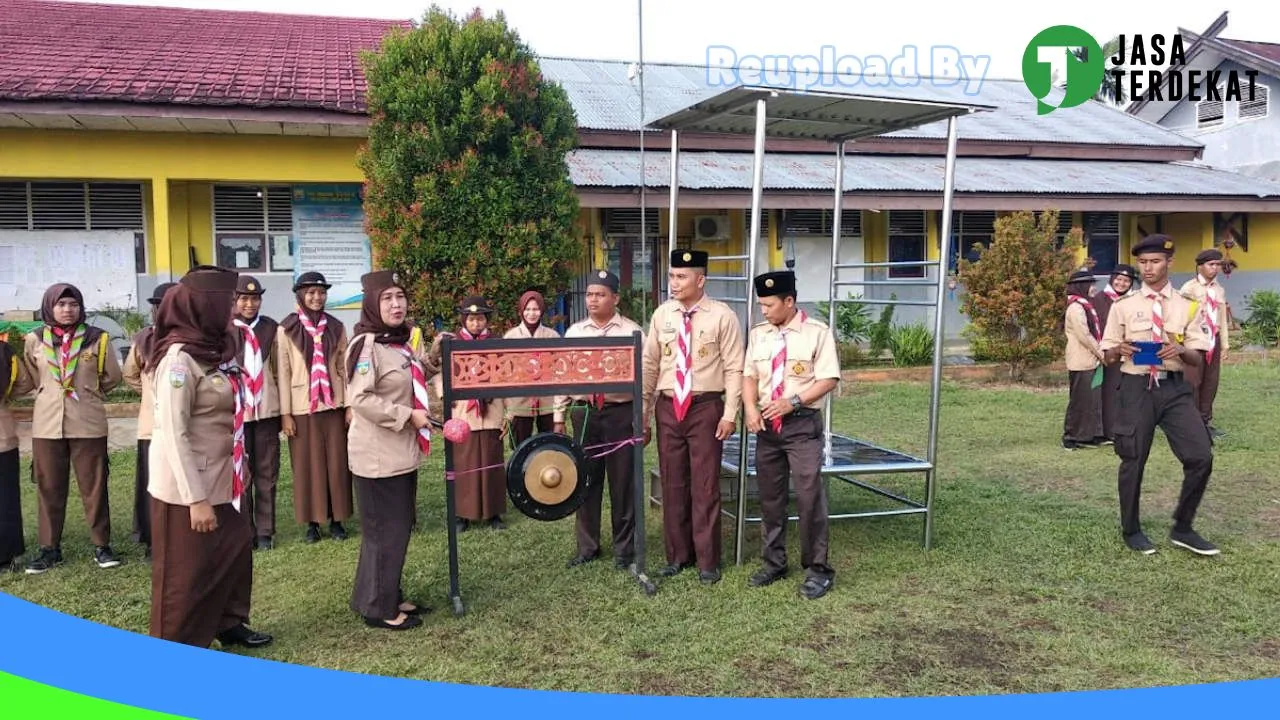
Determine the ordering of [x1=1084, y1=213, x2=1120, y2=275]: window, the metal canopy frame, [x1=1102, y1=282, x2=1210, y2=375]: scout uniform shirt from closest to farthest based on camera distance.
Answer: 1. the metal canopy frame
2. [x1=1102, y1=282, x2=1210, y2=375]: scout uniform shirt
3. [x1=1084, y1=213, x2=1120, y2=275]: window

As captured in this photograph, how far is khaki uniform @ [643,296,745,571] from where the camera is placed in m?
4.93

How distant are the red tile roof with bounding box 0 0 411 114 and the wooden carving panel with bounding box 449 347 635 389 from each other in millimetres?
7497

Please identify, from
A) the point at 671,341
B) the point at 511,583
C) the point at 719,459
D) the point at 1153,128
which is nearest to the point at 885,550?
the point at 719,459

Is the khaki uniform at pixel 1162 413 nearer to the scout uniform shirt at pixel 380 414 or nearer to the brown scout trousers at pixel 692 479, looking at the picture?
the brown scout trousers at pixel 692 479

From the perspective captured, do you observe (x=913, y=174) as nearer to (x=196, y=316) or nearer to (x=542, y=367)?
(x=542, y=367)

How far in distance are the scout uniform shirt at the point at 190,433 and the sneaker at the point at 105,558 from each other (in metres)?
1.96

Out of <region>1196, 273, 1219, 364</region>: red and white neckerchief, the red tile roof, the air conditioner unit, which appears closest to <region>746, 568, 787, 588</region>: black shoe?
<region>1196, 273, 1219, 364</region>: red and white neckerchief

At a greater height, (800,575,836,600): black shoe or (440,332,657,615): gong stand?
(440,332,657,615): gong stand

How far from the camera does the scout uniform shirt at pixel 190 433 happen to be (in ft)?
11.7

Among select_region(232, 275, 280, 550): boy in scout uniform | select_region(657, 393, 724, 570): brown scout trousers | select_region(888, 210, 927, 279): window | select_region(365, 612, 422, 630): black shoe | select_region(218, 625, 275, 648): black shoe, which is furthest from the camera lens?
select_region(888, 210, 927, 279): window

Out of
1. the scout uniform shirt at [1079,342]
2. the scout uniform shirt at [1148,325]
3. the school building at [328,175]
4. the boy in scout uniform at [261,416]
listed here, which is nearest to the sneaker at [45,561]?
the boy in scout uniform at [261,416]

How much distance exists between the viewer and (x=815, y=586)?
462cm

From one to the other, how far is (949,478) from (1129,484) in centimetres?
203

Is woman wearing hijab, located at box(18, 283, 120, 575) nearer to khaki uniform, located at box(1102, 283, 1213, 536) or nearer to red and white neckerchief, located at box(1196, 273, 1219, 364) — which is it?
khaki uniform, located at box(1102, 283, 1213, 536)
